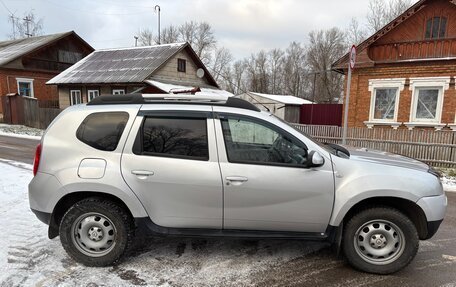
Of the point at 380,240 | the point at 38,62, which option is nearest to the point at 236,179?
the point at 380,240

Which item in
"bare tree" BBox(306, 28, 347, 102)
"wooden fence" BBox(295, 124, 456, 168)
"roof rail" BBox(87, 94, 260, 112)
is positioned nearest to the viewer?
"roof rail" BBox(87, 94, 260, 112)

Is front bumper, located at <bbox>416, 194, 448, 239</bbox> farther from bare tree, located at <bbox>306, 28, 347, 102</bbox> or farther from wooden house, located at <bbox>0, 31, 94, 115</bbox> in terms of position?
bare tree, located at <bbox>306, 28, 347, 102</bbox>

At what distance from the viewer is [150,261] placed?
143 inches

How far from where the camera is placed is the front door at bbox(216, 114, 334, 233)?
3.33 metres

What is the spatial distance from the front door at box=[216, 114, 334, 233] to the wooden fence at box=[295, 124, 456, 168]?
785 cm

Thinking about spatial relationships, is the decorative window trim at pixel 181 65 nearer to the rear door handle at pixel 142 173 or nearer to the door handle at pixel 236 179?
the rear door handle at pixel 142 173

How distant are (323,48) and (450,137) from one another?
50649mm

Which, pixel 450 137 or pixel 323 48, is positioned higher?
pixel 323 48

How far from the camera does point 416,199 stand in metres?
3.32

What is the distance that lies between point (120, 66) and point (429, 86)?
18316 mm

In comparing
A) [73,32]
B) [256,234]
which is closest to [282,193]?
[256,234]

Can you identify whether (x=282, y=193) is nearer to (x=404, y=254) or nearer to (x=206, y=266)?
(x=206, y=266)

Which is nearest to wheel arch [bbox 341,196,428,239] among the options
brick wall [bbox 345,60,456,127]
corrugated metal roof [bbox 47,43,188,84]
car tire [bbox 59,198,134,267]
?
car tire [bbox 59,198,134,267]

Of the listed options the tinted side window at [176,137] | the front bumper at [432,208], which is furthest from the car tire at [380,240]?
the tinted side window at [176,137]
